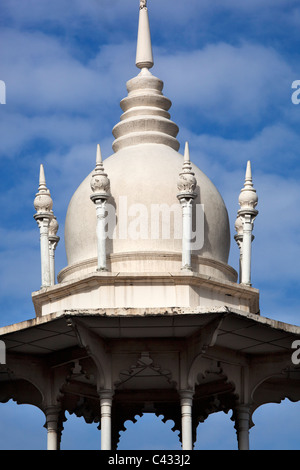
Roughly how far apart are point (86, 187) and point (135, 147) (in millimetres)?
1779

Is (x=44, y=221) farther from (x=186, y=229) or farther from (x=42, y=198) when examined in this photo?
(x=186, y=229)

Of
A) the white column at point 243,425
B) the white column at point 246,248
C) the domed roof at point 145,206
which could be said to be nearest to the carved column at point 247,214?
the white column at point 246,248

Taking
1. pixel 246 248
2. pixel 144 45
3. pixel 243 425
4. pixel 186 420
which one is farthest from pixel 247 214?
pixel 186 420

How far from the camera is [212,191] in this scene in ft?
136

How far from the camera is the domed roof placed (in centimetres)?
3997

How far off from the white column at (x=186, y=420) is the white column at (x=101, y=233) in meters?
3.63

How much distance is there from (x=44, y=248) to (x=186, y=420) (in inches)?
242

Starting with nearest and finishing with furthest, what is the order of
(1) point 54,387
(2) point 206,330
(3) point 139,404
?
(2) point 206,330
(1) point 54,387
(3) point 139,404

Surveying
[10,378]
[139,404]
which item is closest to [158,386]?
[139,404]

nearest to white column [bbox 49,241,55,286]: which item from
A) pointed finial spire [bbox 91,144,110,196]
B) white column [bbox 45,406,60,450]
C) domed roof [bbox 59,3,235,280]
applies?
domed roof [bbox 59,3,235,280]

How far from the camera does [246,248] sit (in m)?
41.3

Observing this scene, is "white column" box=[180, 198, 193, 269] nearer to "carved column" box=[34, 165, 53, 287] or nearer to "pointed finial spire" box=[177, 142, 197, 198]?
"pointed finial spire" box=[177, 142, 197, 198]

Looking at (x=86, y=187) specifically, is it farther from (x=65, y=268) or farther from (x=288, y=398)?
(x=288, y=398)

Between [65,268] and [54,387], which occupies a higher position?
[65,268]
